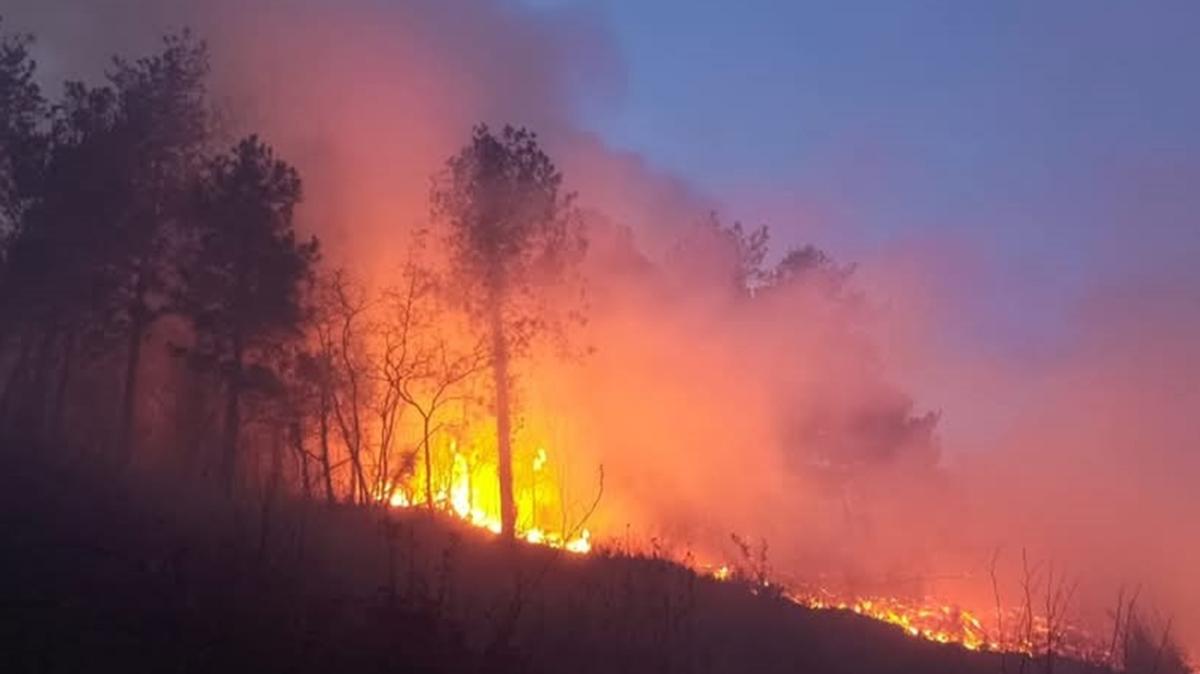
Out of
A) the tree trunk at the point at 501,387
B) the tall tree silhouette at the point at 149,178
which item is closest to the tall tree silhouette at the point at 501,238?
→ the tree trunk at the point at 501,387

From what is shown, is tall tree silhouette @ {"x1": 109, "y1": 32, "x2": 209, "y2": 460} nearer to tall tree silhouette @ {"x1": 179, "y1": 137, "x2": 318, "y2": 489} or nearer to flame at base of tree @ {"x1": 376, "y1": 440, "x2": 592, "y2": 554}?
tall tree silhouette @ {"x1": 179, "y1": 137, "x2": 318, "y2": 489}

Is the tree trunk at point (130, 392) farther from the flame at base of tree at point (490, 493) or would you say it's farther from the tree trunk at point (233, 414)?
the flame at base of tree at point (490, 493)

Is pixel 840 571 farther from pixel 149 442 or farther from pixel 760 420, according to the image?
pixel 149 442

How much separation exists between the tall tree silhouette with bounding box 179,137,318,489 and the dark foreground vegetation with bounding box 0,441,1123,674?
28.8ft

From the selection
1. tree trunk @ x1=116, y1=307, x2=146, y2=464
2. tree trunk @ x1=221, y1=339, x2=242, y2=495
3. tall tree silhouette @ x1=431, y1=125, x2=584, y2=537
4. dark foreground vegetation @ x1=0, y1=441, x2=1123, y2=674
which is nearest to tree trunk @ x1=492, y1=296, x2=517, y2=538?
tall tree silhouette @ x1=431, y1=125, x2=584, y2=537

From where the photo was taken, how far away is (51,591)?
1164 cm

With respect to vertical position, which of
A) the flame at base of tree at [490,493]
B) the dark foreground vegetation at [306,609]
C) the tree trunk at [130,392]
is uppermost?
the tree trunk at [130,392]

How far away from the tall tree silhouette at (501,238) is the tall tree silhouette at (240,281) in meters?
4.76

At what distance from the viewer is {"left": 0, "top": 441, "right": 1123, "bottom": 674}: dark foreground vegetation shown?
990 centimetres

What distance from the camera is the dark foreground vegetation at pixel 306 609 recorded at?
9898 millimetres

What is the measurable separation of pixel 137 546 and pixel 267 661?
6097mm

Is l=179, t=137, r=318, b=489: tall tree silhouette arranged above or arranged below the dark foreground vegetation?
above

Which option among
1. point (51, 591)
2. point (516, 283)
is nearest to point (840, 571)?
point (516, 283)

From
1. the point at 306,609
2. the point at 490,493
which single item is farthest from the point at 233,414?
the point at 306,609
